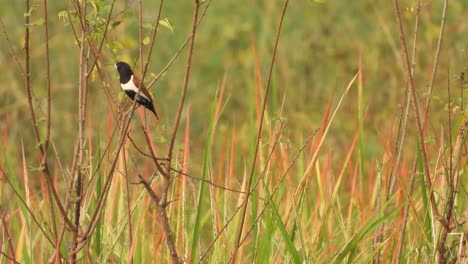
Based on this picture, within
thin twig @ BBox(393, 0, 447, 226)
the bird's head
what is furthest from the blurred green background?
the bird's head

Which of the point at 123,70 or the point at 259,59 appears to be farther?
the point at 259,59

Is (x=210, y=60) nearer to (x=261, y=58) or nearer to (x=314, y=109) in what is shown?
(x=261, y=58)

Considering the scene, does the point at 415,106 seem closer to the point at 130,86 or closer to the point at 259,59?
the point at 130,86

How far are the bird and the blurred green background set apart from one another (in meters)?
4.70

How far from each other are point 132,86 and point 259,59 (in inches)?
213

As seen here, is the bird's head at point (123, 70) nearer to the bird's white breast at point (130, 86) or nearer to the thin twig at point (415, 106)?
the bird's white breast at point (130, 86)

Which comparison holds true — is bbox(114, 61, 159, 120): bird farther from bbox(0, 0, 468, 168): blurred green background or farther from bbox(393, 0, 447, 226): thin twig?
bbox(0, 0, 468, 168): blurred green background

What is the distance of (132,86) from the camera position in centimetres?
281

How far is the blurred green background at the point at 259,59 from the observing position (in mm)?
7883

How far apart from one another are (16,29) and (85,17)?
18.8 feet

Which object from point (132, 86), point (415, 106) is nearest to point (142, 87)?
point (132, 86)

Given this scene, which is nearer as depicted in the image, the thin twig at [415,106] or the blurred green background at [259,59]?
the thin twig at [415,106]

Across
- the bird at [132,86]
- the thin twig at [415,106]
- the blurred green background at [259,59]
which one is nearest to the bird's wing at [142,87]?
the bird at [132,86]

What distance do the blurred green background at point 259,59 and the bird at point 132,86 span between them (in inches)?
185
